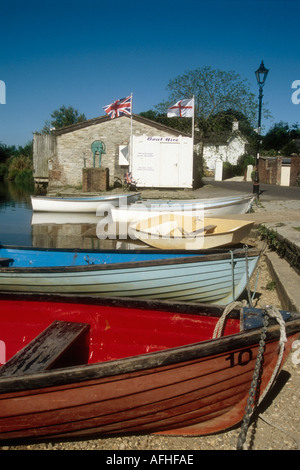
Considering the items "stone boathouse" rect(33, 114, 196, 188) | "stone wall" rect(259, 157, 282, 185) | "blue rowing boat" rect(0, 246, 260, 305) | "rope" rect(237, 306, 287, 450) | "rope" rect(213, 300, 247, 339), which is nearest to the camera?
"rope" rect(237, 306, 287, 450)

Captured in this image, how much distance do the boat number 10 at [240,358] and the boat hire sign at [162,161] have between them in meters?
20.4

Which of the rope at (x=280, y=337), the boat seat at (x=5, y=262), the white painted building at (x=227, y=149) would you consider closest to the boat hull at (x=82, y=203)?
the boat seat at (x=5, y=262)

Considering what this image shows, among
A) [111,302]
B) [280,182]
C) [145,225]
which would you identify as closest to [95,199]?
[145,225]

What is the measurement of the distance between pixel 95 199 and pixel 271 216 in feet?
25.6

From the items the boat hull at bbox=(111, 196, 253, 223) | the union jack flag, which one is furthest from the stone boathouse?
the boat hull at bbox=(111, 196, 253, 223)

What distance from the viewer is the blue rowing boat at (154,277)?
5230mm

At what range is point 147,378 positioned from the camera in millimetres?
2760

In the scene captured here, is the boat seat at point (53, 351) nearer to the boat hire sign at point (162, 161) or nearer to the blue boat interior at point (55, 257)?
the blue boat interior at point (55, 257)

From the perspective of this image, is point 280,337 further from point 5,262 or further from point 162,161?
point 162,161

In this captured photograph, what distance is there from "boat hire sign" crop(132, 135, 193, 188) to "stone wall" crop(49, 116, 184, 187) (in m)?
1.03

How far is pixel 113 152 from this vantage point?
77.4 feet

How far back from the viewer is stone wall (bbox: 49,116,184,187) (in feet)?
76.5

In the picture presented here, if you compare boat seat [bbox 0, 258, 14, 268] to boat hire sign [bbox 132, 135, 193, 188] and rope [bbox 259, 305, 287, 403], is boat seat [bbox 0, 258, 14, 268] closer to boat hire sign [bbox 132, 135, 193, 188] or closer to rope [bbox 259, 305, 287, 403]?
rope [bbox 259, 305, 287, 403]

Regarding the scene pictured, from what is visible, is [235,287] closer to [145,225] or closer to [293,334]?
[293,334]
